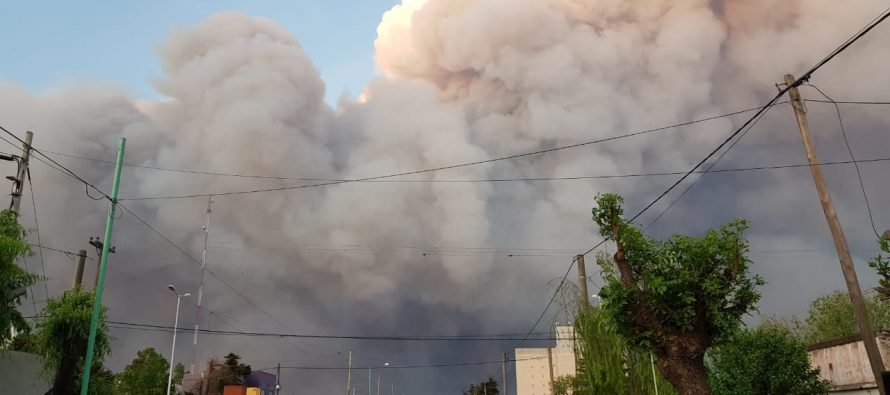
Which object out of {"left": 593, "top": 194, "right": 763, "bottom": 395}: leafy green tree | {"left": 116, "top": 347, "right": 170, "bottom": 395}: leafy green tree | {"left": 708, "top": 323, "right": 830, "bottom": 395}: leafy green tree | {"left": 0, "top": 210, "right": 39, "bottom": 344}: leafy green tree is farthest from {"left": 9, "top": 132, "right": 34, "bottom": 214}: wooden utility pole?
{"left": 116, "top": 347, "right": 170, "bottom": 395}: leafy green tree

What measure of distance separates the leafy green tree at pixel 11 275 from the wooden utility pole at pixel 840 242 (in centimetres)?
2605

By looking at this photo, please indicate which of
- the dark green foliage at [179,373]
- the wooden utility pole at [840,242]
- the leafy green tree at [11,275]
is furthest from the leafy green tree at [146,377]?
the wooden utility pole at [840,242]

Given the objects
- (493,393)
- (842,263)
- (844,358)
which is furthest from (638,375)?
(493,393)

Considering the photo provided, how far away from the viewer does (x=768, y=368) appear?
29422mm

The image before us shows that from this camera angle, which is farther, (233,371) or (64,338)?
(233,371)

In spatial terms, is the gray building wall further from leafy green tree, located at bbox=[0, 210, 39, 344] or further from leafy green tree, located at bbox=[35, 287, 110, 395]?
leafy green tree, located at bbox=[0, 210, 39, 344]

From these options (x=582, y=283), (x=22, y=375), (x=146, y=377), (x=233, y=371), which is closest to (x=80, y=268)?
(x=22, y=375)

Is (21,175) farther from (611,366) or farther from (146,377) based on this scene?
(146,377)

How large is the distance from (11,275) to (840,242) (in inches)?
1051

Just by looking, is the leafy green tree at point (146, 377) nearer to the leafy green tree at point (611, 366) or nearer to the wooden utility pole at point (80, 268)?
the wooden utility pole at point (80, 268)

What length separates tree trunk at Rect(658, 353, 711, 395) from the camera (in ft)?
63.1

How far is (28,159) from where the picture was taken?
27.3m

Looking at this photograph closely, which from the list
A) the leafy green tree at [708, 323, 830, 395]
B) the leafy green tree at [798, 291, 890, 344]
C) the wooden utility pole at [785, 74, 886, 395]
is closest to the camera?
the wooden utility pole at [785, 74, 886, 395]

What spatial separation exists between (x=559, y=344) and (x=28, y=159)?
347 feet
